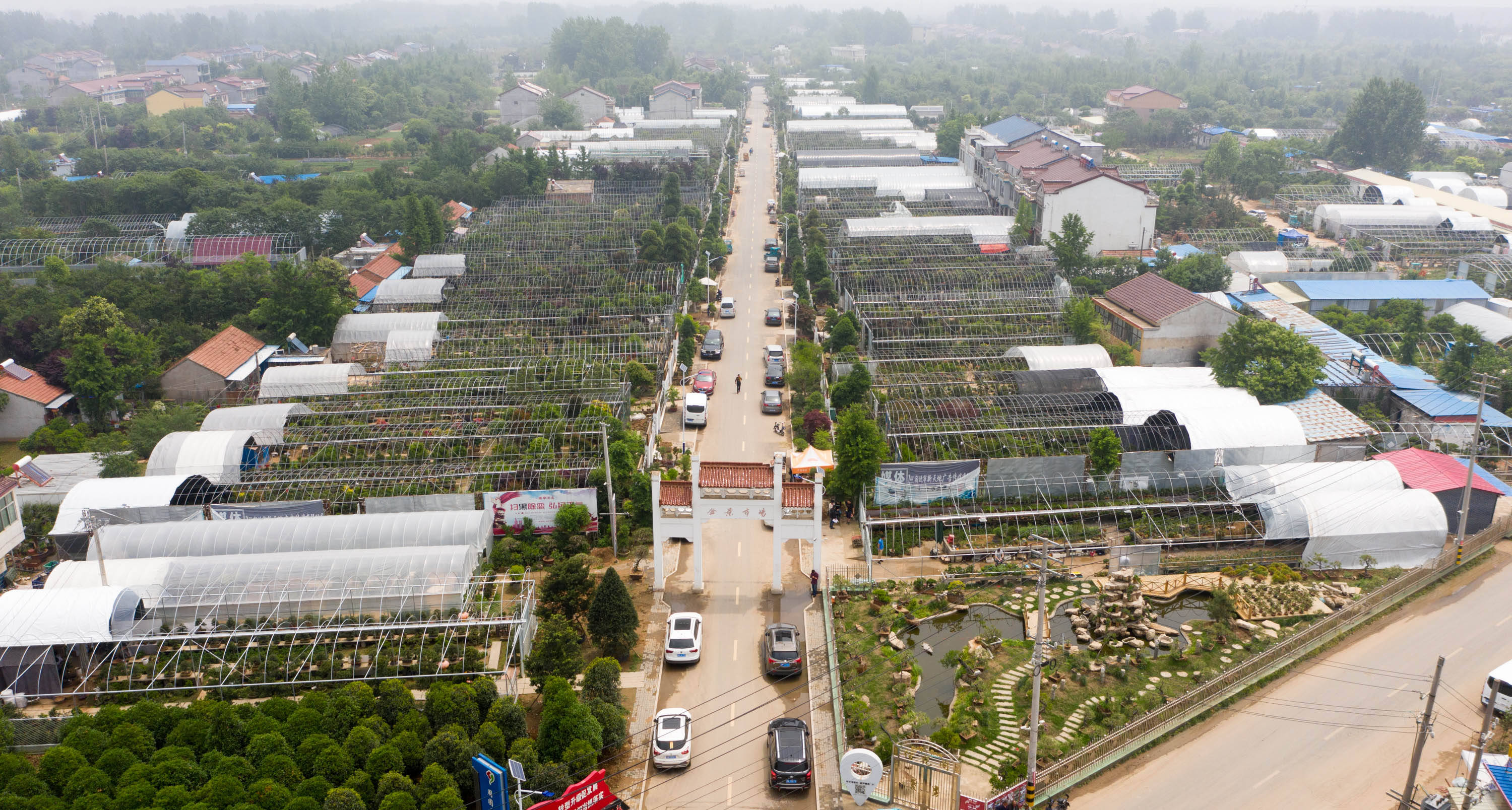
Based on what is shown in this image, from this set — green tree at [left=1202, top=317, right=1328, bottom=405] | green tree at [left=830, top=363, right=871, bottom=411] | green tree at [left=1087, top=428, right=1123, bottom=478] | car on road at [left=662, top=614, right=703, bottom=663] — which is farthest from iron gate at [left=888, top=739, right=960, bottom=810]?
green tree at [left=1202, top=317, right=1328, bottom=405]

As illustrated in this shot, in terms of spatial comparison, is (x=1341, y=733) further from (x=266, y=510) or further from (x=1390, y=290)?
(x=1390, y=290)

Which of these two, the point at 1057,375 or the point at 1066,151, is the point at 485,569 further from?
the point at 1066,151

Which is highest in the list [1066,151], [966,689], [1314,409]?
[1066,151]

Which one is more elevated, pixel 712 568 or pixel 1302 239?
pixel 1302 239

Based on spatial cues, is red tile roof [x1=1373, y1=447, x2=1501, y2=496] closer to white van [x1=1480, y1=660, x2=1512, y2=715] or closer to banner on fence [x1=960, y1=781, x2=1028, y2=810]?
white van [x1=1480, y1=660, x2=1512, y2=715]

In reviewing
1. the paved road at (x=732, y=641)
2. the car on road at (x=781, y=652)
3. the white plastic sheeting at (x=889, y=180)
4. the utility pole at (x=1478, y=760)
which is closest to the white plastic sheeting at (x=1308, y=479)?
the utility pole at (x=1478, y=760)

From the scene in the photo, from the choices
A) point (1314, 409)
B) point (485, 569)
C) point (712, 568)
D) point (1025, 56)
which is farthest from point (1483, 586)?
point (1025, 56)
